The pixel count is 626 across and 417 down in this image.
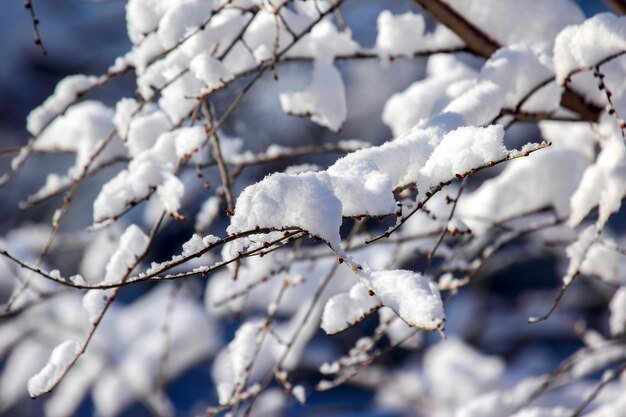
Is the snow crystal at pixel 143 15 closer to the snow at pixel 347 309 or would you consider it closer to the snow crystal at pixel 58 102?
the snow crystal at pixel 58 102

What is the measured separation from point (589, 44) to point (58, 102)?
1.15 metres

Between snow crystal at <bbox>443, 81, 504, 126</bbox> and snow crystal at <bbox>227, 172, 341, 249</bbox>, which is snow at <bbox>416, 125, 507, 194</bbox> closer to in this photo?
snow crystal at <bbox>227, 172, 341, 249</bbox>

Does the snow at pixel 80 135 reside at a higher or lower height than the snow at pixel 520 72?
higher

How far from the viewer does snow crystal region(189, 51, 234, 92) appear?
4.00 ft

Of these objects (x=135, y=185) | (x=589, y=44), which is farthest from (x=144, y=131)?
(x=589, y=44)

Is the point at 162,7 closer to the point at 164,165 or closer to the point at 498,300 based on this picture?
the point at 164,165

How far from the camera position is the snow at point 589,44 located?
3.86 feet

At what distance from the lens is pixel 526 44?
1401 mm

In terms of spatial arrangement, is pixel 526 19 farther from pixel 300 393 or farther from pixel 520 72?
pixel 300 393

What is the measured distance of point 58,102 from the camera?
4.53 ft

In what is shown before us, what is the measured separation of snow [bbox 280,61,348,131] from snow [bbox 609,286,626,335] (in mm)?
1019

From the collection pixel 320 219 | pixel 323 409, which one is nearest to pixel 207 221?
pixel 320 219

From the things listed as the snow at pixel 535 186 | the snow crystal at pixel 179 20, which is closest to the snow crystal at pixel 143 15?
the snow crystal at pixel 179 20

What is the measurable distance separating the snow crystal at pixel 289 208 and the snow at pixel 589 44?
0.75m
